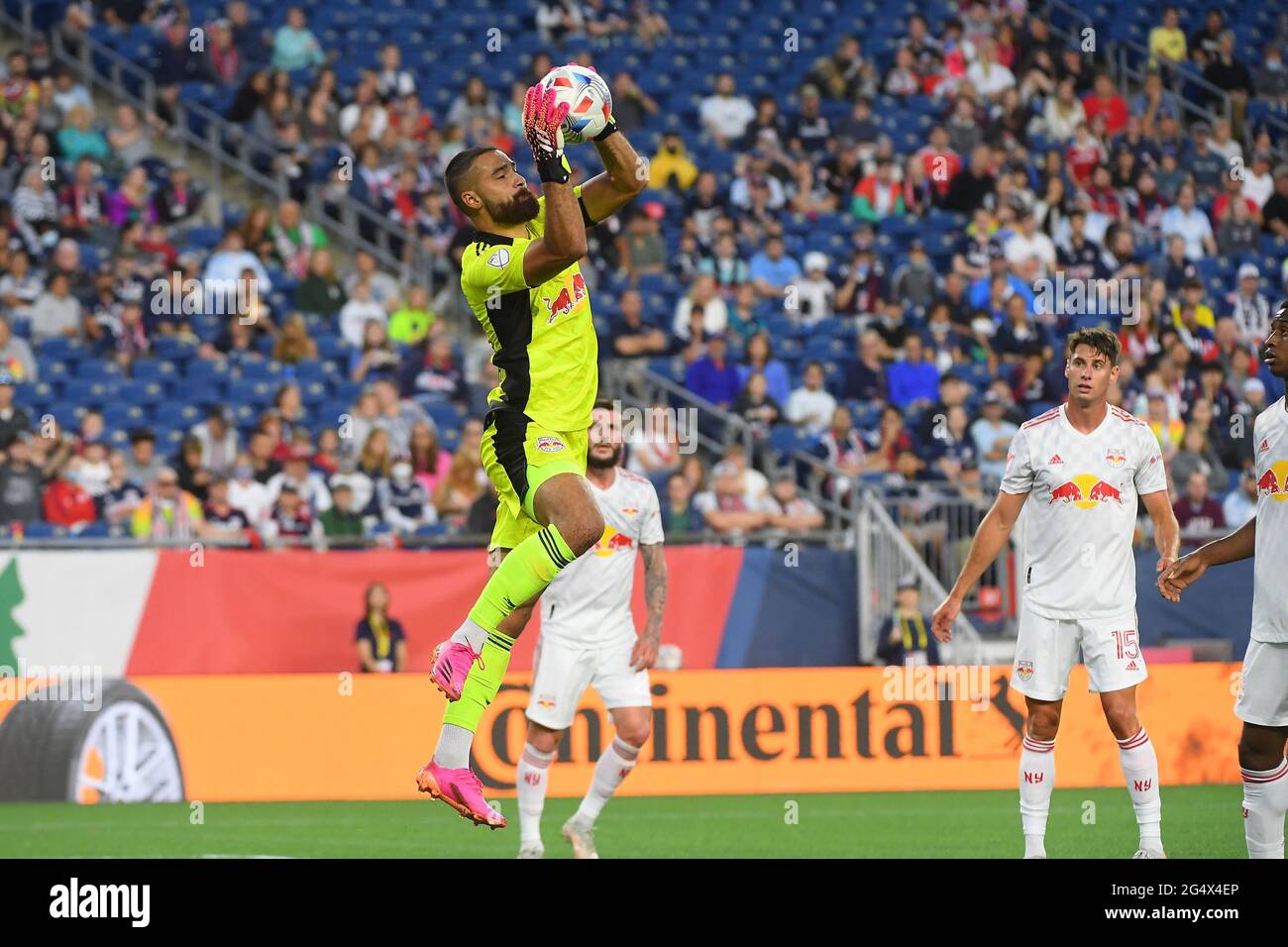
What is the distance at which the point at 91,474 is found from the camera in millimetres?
16109

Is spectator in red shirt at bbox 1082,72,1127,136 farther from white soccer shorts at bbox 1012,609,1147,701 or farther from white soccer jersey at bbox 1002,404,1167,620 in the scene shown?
white soccer shorts at bbox 1012,609,1147,701

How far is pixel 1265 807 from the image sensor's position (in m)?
8.10

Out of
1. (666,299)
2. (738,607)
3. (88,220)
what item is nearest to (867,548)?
(738,607)

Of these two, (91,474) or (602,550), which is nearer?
(602,550)

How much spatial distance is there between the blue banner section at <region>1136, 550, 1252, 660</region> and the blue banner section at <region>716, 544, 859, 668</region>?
249 cm

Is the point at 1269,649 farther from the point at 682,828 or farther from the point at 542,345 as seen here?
the point at 682,828

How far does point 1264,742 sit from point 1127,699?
1.13m

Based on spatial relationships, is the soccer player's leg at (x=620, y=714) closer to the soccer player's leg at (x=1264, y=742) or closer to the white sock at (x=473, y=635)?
the white sock at (x=473, y=635)

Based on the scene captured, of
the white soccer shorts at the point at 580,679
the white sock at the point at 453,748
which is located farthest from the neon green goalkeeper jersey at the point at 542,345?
the white soccer shorts at the point at 580,679

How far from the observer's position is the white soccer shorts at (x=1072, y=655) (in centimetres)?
907
